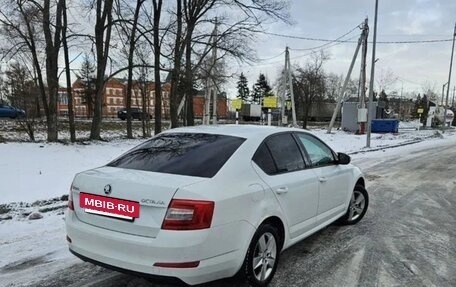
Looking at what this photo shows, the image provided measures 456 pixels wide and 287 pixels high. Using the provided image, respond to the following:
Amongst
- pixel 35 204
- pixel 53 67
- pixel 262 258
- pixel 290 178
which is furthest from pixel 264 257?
pixel 53 67

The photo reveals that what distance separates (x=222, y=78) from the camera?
20.5m

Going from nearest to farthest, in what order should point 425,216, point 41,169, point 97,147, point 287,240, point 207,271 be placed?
point 207,271
point 287,240
point 425,216
point 41,169
point 97,147

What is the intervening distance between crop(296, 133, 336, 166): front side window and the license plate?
237 cm

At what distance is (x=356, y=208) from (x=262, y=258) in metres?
2.90

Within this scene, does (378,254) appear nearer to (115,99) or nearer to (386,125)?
(386,125)

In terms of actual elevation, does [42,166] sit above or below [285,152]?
below

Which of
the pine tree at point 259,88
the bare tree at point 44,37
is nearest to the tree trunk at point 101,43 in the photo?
the bare tree at point 44,37

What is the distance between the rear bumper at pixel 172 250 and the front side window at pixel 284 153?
2.98 ft

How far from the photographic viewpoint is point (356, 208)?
20.7 ft

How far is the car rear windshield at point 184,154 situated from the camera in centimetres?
372

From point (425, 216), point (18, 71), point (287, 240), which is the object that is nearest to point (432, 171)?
point (425, 216)

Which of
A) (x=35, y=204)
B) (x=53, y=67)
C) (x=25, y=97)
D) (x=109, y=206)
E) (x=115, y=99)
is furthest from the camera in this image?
(x=115, y=99)

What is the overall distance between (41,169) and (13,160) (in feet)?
4.13

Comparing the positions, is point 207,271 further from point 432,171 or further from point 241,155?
point 432,171
